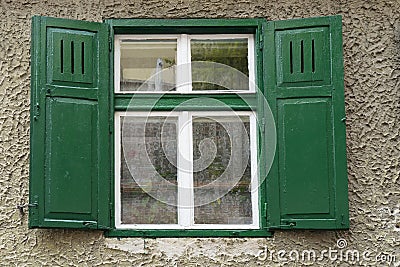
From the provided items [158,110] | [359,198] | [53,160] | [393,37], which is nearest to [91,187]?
[53,160]

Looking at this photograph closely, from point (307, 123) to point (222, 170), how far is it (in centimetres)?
74

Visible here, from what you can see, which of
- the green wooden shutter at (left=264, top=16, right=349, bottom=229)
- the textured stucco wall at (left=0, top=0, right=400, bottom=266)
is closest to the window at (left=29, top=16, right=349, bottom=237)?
the green wooden shutter at (left=264, top=16, right=349, bottom=229)


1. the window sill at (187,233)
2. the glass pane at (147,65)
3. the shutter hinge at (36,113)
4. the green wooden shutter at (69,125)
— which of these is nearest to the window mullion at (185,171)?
the window sill at (187,233)

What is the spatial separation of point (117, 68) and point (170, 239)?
1.38 metres

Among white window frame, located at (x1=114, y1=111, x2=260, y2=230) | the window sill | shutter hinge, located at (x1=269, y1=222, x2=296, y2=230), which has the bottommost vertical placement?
the window sill

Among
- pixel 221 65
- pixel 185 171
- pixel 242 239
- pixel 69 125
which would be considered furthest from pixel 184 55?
pixel 242 239

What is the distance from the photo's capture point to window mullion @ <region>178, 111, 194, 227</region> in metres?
6.27

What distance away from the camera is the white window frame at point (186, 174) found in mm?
6258

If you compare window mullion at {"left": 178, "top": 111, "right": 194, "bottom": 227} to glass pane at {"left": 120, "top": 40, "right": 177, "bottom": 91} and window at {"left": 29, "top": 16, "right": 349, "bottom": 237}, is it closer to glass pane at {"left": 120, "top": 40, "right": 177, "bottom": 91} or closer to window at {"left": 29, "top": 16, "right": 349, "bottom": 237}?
window at {"left": 29, "top": 16, "right": 349, "bottom": 237}

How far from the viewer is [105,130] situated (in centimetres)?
621

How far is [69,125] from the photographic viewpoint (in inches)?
241

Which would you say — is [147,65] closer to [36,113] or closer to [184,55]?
[184,55]

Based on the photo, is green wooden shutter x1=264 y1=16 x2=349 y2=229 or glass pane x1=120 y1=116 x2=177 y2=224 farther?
glass pane x1=120 y1=116 x2=177 y2=224

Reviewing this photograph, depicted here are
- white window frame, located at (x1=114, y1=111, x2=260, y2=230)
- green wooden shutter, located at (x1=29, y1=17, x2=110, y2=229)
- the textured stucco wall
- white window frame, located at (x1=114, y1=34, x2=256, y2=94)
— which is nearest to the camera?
green wooden shutter, located at (x1=29, y1=17, x2=110, y2=229)
